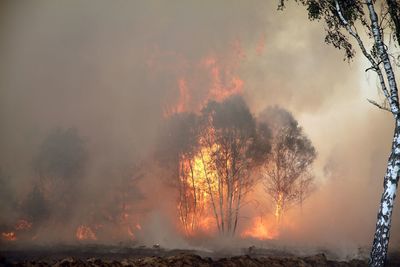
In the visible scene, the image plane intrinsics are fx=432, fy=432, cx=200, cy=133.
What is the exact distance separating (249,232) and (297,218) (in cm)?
860

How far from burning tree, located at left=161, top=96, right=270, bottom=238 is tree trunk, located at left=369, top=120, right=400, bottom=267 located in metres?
28.1

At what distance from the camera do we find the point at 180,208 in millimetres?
48406

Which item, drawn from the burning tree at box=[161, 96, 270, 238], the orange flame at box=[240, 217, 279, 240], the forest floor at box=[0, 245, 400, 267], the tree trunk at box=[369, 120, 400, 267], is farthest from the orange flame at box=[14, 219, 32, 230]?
the tree trunk at box=[369, 120, 400, 267]

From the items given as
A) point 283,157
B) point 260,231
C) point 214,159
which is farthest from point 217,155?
point 260,231

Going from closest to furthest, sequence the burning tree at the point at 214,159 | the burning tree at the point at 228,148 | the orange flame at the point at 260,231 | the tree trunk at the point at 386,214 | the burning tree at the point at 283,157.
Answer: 1. the tree trunk at the point at 386,214
2. the burning tree at the point at 228,148
3. the burning tree at the point at 214,159
4. the orange flame at the point at 260,231
5. the burning tree at the point at 283,157

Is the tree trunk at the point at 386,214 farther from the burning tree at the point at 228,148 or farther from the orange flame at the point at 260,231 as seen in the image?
the orange flame at the point at 260,231

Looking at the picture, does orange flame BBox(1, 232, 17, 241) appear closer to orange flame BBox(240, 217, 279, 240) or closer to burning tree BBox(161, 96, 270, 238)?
burning tree BBox(161, 96, 270, 238)

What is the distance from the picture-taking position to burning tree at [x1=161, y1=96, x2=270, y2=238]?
152 ft

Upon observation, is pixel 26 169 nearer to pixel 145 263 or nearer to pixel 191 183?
pixel 191 183

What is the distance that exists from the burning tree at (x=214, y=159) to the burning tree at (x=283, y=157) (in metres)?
3.30

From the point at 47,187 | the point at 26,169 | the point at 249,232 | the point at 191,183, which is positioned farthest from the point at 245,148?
the point at 26,169

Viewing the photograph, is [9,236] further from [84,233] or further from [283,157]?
[283,157]

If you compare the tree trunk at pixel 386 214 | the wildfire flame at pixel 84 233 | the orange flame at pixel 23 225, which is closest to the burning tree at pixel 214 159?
the wildfire flame at pixel 84 233

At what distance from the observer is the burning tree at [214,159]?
4644cm
